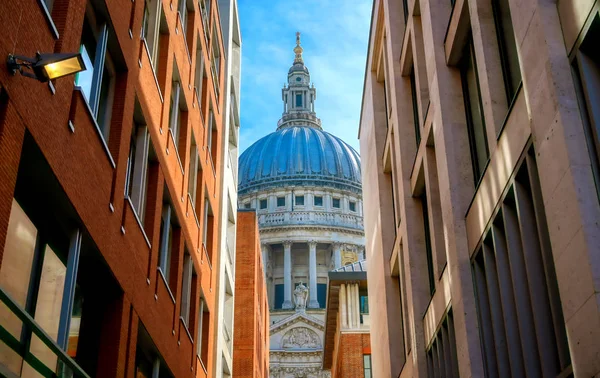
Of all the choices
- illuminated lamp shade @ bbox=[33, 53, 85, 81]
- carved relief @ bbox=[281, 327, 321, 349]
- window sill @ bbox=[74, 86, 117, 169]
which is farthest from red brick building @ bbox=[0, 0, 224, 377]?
carved relief @ bbox=[281, 327, 321, 349]

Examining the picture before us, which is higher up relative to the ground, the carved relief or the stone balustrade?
the stone balustrade

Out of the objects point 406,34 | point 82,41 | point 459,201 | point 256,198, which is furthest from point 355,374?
point 256,198

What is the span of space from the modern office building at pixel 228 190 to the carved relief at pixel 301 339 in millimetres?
51183

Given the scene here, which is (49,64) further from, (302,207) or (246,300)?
(302,207)

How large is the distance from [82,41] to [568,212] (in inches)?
344

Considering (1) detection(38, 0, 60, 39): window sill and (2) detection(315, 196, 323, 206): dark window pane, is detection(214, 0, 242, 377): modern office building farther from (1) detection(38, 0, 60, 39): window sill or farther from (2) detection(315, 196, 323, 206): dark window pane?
(2) detection(315, 196, 323, 206): dark window pane

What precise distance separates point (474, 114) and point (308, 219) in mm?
106710

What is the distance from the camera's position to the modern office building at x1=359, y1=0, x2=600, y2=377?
10.5 metres

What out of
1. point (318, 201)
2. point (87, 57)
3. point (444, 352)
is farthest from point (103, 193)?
point (318, 201)

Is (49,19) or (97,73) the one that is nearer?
(49,19)

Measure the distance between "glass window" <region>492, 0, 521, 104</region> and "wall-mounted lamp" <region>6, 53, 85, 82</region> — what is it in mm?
7006

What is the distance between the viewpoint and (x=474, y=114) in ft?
56.7

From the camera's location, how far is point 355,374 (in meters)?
45.6

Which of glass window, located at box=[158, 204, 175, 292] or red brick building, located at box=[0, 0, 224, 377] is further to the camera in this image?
glass window, located at box=[158, 204, 175, 292]
